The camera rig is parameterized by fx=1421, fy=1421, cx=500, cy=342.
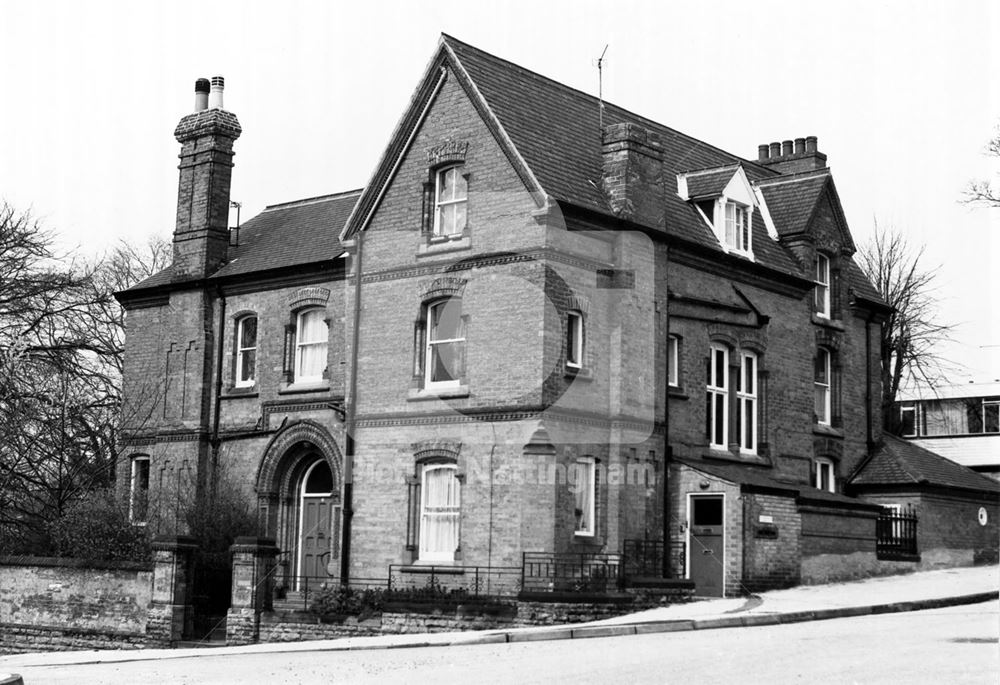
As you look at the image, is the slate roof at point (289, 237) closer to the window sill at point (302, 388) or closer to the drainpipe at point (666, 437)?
the window sill at point (302, 388)

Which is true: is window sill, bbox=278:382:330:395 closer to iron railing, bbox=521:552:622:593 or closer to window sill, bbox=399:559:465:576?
window sill, bbox=399:559:465:576

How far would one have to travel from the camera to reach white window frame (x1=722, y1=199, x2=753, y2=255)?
34.2m

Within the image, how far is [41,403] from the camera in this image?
124 feet

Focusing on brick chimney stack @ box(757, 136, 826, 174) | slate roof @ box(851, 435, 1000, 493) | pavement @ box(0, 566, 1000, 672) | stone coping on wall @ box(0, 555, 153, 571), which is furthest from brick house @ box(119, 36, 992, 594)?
brick chimney stack @ box(757, 136, 826, 174)

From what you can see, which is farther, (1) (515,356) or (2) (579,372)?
(2) (579,372)

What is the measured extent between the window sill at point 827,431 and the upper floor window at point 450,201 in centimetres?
1141

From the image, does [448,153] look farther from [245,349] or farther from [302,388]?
[245,349]

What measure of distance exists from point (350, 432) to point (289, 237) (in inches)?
294

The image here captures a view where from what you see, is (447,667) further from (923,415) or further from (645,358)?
(923,415)

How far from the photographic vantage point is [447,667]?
18969 mm

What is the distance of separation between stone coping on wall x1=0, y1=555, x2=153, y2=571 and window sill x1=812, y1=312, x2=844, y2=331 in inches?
694

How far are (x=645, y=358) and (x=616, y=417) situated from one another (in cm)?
168

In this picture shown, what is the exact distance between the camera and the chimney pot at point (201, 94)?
126 ft

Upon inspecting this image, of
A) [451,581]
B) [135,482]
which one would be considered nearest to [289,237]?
[135,482]
